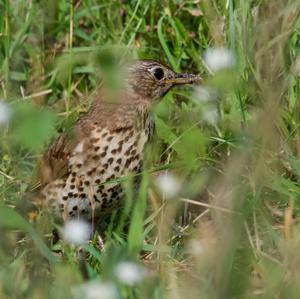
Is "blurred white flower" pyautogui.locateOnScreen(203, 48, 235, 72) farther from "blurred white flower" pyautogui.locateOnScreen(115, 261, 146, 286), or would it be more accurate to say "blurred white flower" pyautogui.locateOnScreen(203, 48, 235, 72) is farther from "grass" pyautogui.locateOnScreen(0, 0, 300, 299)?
"blurred white flower" pyautogui.locateOnScreen(115, 261, 146, 286)

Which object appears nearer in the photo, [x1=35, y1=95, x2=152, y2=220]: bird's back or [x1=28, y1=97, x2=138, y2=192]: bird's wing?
[x1=35, y1=95, x2=152, y2=220]: bird's back

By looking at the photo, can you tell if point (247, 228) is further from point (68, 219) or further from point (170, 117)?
point (170, 117)

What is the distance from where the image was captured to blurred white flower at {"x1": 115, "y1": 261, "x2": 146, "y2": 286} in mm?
3377

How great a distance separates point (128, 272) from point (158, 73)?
2.11m

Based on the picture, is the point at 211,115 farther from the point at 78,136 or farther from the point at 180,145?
the point at 180,145

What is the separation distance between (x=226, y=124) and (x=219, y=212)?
206 centimetres

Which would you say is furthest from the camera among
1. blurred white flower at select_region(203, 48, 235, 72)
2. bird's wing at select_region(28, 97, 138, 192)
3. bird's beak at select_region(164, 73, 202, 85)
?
bird's beak at select_region(164, 73, 202, 85)

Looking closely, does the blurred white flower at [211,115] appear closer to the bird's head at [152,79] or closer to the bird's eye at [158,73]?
the bird's head at [152,79]

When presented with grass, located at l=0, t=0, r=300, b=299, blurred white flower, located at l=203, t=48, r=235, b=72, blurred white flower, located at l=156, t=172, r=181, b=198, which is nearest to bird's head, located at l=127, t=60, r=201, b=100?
grass, located at l=0, t=0, r=300, b=299

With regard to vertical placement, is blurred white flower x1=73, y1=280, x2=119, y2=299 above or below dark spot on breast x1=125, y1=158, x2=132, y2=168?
above

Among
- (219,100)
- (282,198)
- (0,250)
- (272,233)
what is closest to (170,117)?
(219,100)

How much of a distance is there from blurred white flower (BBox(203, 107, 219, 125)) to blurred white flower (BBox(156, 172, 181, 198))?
0.50 metres

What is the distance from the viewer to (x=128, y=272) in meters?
→ 3.40

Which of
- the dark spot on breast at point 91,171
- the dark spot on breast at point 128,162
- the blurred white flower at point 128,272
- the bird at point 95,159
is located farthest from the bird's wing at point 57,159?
the blurred white flower at point 128,272
